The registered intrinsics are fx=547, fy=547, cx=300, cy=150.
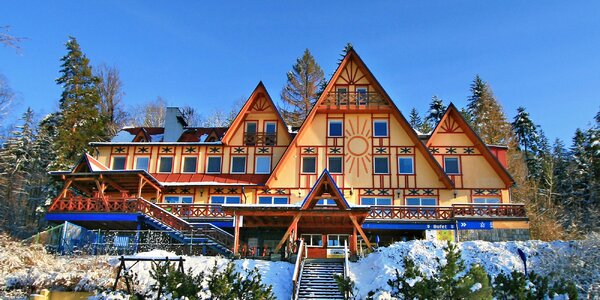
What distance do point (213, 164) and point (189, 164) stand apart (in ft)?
4.95

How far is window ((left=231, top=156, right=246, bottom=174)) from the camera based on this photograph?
33188mm

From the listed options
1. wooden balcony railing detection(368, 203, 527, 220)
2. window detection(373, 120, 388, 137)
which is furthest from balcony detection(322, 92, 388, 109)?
wooden balcony railing detection(368, 203, 527, 220)

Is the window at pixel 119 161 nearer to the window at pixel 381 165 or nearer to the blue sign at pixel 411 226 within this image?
the window at pixel 381 165

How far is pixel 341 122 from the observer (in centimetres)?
3328

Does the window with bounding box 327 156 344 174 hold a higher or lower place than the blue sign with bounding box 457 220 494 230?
higher

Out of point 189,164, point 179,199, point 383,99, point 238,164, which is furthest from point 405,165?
A: point 179,199

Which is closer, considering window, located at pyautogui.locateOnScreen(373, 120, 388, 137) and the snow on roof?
window, located at pyautogui.locateOnScreen(373, 120, 388, 137)

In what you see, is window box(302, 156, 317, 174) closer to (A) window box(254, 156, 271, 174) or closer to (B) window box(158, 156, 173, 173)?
(A) window box(254, 156, 271, 174)

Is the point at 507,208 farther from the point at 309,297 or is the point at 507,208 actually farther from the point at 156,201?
the point at 156,201

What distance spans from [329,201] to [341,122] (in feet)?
16.0

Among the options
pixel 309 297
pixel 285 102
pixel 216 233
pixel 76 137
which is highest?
pixel 285 102

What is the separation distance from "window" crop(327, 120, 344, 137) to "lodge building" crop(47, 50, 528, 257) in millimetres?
69

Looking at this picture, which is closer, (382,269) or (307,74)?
(382,269)

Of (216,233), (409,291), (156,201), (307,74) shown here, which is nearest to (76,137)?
(156,201)
